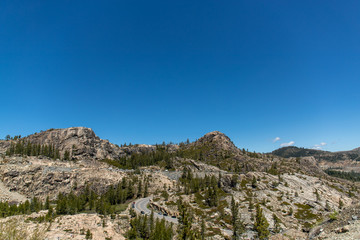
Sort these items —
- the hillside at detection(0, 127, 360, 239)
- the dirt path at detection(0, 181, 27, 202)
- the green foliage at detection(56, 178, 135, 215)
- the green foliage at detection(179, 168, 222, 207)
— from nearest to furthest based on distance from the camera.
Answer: the hillside at detection(0, 127, 360, 239) → the green foliage at detection(56, 178, 135, 215) → the green foliage at detection(179, 168, 222, 207) → the dirt path at detection(0, 181, 27, 202)

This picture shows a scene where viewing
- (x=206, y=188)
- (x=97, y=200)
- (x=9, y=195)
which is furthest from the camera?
(x=206, y=188)

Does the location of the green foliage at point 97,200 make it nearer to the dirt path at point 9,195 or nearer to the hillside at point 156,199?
the hillside at point 156,199

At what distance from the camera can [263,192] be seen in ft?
425

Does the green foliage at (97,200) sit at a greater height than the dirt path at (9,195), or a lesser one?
lesser

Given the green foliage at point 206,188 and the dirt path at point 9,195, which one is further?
the dirt path at point 9,195

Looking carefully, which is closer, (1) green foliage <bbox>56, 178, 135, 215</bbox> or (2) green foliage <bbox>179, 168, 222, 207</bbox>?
(1) green foliage <bbox>56, 178, 135, 215</bbox>

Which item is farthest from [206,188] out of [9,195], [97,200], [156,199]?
[9,195]

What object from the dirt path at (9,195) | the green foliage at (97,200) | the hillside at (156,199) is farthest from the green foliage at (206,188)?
the dirt path at (9,195)

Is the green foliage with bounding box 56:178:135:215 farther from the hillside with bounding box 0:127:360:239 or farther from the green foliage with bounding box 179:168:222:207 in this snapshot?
the green foliage with bounding box 179:168:222:207

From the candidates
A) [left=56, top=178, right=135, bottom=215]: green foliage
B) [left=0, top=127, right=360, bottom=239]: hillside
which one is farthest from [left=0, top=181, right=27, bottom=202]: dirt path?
[left=56, top=178, right=135, bottom=215]: green foliage

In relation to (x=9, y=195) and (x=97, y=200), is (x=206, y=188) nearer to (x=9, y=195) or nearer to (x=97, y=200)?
(x=97, y=200)

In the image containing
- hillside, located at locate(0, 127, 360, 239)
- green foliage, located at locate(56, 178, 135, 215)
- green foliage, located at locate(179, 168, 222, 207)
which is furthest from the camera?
green foliage, located at locate(179, 168, 222, 207)

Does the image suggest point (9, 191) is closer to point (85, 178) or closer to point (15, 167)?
point (15, 167)

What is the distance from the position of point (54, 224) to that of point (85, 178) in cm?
8073
